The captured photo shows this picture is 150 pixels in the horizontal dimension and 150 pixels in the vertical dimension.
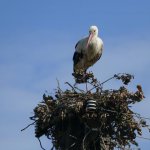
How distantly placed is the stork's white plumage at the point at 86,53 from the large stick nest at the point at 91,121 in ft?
15.4

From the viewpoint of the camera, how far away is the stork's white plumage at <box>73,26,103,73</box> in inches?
571

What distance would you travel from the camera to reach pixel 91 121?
9.33m

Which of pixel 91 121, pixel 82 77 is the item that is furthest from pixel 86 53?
pixel 91 121

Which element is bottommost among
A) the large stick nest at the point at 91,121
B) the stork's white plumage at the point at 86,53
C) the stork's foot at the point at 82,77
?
the large stick nest at the point at 91,121

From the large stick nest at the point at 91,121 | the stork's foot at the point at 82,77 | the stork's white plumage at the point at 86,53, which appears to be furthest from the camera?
the stork's white plumage at the point at 86,53

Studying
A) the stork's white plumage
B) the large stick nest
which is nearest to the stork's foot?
the large stick nest

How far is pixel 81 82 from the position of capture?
36.3 ft

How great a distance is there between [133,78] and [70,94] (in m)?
0.97

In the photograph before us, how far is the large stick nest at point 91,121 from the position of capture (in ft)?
30.4

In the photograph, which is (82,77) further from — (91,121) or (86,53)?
(86,53)

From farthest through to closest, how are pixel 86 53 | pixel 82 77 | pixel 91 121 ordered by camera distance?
pixel 86 53
pixel 82 77
pixel 91 121

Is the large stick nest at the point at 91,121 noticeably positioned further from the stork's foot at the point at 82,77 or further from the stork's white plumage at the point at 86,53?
the stork's white plumage at the point at 86,53

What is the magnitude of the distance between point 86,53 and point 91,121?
5.29m

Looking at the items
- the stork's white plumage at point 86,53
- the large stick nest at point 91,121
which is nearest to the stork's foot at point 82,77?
the large stick nest at point 91,121
